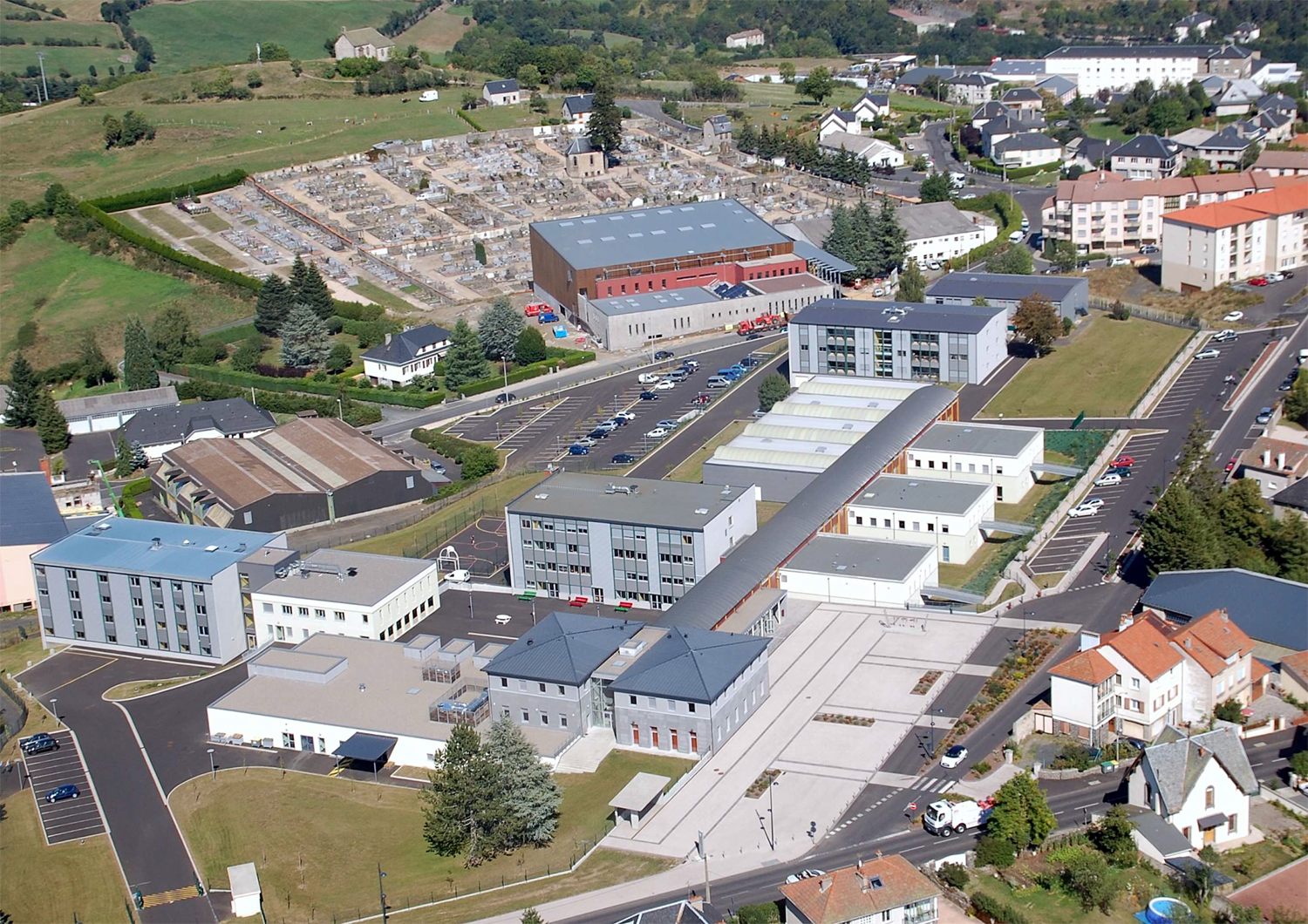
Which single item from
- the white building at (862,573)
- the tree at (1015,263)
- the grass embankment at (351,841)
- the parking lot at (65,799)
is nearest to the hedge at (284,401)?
the white building at (862,573)

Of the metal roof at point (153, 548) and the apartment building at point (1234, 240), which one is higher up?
the apartment building at point (1234, 240)

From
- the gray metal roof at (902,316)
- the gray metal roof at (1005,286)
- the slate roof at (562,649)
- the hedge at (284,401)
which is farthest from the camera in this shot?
the gray metal roof at (1005,286)

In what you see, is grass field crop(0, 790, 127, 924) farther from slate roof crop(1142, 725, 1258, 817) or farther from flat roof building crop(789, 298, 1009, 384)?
flat roof building crop(789, 298, 1009, 384)

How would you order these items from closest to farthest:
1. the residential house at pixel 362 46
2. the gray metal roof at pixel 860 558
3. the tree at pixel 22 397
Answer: the gray metal roof at pixel 860 558 → the tree at pixel 22 397 → the residential house at pixel 362 46

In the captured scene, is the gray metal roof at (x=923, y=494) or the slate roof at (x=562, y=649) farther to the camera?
the gray metal roof at (x=923, y=494)

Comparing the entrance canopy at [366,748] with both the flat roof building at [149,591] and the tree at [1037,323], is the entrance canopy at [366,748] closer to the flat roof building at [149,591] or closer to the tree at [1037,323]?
the flat roof building at [149,591]

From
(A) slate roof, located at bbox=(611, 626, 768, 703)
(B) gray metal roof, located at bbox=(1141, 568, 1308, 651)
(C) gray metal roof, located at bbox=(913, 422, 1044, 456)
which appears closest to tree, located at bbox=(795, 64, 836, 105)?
(C) gray metal roof, located at bbox=(913, 422, 1044, 456)

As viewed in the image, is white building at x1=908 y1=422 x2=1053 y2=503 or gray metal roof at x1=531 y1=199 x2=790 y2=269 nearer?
white building at x1=908 y1=422 x2=1053 y2=503
